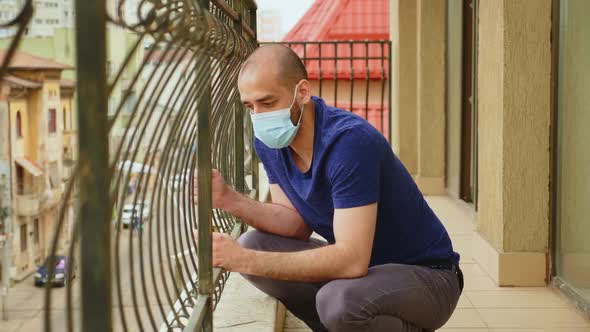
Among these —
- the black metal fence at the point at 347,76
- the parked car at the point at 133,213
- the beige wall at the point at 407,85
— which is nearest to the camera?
the parked car at the point at 133,213

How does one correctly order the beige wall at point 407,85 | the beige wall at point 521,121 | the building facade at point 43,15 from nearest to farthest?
the building facade at point 43,15, the beige wall at point 521,121, the beige wall at point 407,85

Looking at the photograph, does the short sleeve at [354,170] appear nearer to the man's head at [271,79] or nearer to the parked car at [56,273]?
the man's head at [271,79]

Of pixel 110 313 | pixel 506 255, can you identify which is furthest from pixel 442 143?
pixel 110 313

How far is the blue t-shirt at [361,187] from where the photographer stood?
2.15 m

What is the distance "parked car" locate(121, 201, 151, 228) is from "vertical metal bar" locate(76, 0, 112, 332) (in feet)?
0.98

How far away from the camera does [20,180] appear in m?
1.03

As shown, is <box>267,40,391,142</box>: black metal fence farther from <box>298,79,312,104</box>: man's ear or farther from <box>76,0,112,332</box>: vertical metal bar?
<box>76,0,112,332</box>: vertical metal bar

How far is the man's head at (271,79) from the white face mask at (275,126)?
0.06 ft

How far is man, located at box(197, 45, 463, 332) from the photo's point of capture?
7.06 ft

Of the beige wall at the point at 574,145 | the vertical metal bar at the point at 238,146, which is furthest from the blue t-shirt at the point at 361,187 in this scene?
the beige wall at the point at 574,145

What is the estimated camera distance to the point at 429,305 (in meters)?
2.30

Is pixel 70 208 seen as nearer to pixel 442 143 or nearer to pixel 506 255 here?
pixel 506 255

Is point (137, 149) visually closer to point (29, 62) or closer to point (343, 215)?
point (29, 62)

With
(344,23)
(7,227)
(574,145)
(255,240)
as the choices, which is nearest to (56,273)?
(7,227)
